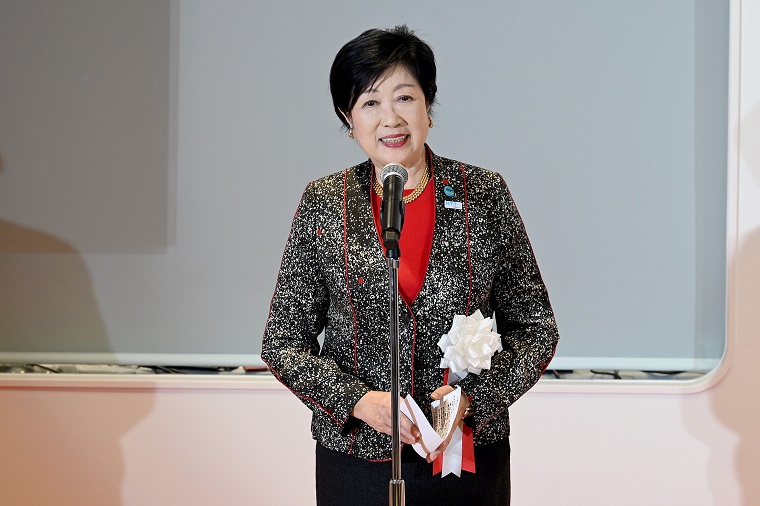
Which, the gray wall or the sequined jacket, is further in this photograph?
the gray wall

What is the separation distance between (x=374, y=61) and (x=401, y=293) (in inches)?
18.1

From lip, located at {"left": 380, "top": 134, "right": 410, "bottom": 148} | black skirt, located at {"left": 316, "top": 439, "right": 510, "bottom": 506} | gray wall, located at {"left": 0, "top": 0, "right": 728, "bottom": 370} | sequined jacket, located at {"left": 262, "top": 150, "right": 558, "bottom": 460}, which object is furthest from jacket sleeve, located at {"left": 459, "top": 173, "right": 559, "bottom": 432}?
gray wall, located at {"left": 0, "top": 0, "right": 728, "bottom": 370}

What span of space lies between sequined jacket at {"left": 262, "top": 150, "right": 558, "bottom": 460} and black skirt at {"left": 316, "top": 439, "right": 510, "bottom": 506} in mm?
30

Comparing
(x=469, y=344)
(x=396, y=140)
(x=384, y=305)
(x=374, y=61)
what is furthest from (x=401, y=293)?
(x=374, y=61)

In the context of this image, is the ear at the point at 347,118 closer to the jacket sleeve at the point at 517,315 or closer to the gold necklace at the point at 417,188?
the gold necklace at the point at 417,188

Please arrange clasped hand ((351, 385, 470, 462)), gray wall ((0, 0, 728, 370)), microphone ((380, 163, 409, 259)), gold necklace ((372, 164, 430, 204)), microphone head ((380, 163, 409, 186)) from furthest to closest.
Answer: gray wall ((0, 0, 728, 370)), gold necklace ((372, 164, 430, 204)), clasped hand ((351, 385, 470, 462)), microphone head ((380, 163, 409, 186)), microphone ((380, 163, 409, 259))

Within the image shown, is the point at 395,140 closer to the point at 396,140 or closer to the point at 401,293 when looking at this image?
the point at 396,140

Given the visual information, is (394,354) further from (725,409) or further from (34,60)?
(34,60)

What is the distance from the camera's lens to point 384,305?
5.32ft

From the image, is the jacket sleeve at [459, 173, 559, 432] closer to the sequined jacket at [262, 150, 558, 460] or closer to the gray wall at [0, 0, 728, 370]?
the sequined jacket at [262, 150, 558, 460]

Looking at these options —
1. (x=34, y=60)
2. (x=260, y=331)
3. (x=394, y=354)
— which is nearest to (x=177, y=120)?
(x=34, y=60)

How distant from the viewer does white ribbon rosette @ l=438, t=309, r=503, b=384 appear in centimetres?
151

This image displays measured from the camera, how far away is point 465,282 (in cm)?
161

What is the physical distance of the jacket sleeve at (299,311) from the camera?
164 cm
